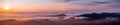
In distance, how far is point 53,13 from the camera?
1.31m

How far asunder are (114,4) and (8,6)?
2.85ft

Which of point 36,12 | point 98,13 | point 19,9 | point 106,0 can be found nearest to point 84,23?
point 98,13

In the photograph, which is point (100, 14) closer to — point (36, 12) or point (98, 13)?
point (98, 13)

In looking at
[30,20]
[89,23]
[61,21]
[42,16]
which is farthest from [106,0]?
[30,20]

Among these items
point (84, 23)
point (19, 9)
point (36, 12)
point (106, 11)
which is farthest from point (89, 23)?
point (19, 9)

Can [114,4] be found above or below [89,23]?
above

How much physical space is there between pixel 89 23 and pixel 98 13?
110 millimetres

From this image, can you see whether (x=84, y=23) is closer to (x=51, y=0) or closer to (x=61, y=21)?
(x=61, y=21)

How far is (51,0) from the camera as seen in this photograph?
1.31m

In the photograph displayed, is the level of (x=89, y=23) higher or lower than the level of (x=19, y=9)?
lower

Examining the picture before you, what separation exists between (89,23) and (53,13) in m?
0.30

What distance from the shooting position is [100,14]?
1.31 metres

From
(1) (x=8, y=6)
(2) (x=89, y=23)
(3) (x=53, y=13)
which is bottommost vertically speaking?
(2) (x=89, y=23)

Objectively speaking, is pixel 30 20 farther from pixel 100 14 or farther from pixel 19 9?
pixel 100 14
